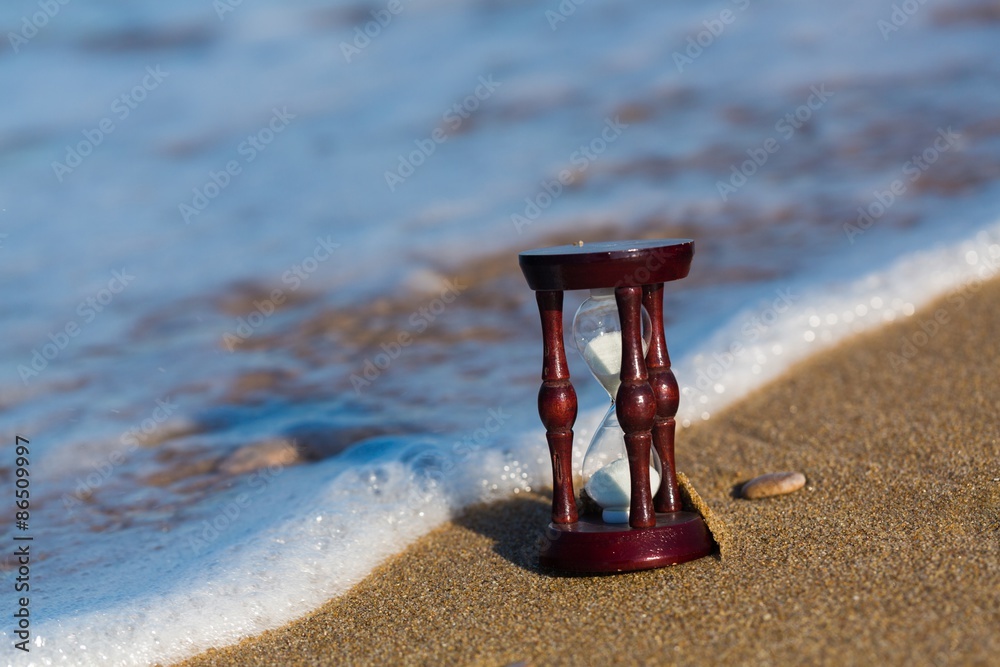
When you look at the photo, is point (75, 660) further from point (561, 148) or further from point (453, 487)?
point (561, 148)

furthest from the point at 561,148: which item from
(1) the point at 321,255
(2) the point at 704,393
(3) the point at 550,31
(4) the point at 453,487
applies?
(4) the point at 453,487

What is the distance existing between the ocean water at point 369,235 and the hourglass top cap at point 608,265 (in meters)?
0.94

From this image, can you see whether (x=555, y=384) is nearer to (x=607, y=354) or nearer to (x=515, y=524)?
(x=607, y=354)

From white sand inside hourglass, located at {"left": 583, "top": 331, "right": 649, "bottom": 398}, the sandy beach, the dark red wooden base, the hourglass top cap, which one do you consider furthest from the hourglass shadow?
the hourglass top cap

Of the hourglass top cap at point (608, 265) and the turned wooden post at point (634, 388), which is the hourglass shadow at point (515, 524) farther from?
the hourglass top cap at point (608, 265)

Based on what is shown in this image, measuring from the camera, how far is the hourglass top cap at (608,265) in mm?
2055

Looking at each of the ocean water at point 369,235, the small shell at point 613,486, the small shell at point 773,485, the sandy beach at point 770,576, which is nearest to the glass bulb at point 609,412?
the small shell at point 613,486

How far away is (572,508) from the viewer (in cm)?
228

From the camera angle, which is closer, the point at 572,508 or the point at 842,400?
the point at 572,508

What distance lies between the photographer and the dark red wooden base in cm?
217

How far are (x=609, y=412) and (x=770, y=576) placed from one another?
47cm

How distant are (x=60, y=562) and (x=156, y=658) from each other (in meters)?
0.70

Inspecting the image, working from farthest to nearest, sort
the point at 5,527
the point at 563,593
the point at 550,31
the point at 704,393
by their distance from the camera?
the point at 550,31, the point at 704,393, the point at 5,527, the point at 563,593

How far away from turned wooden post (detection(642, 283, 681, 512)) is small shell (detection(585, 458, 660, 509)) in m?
0.04
